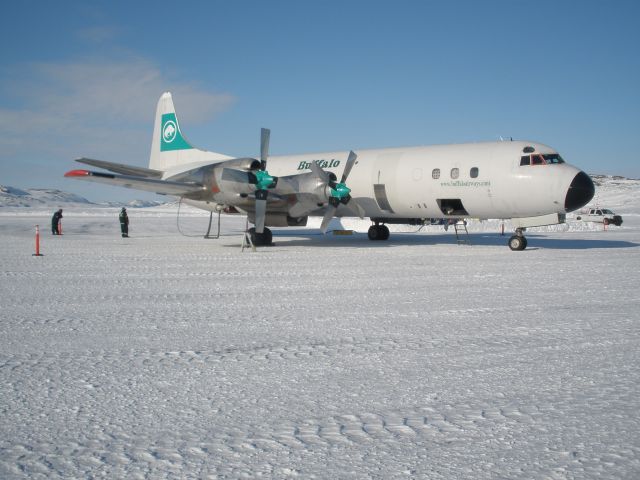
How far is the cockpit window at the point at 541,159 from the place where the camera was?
56.4 ft

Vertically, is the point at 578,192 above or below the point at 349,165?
below

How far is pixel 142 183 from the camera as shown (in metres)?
19.2

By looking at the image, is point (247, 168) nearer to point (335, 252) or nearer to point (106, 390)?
point (335, 252)

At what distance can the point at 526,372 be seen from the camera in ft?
15.7

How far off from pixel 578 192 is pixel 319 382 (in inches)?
572

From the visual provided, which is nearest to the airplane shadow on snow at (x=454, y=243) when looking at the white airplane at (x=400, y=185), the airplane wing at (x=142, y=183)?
the white airplane at (x=400, y=185)

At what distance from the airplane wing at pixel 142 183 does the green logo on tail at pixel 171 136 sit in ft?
18.9

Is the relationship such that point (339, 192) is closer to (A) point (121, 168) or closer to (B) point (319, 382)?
(A) point (121, 168)

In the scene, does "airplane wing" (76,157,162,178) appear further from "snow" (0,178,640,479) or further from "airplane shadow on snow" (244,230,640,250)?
"snow" (0,178,640,479)

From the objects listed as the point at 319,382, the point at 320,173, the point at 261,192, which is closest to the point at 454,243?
the point at 320,173

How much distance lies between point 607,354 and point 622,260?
11129 mm

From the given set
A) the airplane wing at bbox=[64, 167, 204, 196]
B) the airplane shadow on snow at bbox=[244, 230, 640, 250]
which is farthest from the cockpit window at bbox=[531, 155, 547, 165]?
the airplane wing at bbox=[64, 167, 204, 196]

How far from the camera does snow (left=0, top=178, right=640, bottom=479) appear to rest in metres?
3.13

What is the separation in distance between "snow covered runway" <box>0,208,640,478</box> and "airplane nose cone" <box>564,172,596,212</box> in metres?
7.33
